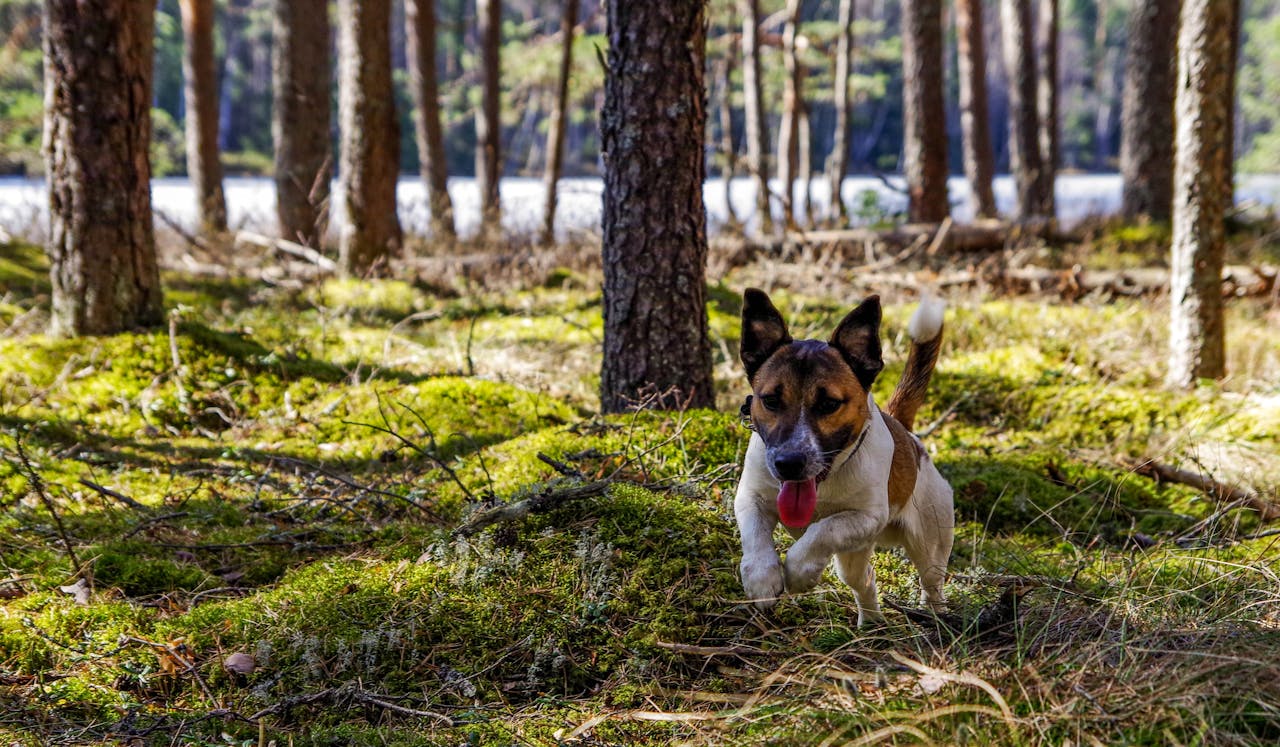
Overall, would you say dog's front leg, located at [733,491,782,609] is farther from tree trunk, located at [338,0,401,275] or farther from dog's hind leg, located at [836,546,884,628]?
tree trunk, located at [338,0,401,275]

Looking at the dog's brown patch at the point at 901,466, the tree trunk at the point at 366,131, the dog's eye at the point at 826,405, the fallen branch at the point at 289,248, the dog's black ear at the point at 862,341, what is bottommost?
the dog's brown patch at the point at 901,466

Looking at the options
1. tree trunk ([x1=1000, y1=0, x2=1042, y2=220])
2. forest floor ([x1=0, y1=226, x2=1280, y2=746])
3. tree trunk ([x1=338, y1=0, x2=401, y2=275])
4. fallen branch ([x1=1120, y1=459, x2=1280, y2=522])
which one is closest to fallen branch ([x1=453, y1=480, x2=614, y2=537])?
forest floor ([x1=0, y1=226, x2=1280, y2=746])

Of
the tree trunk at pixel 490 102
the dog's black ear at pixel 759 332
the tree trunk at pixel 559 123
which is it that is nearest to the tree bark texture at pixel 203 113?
the tree trunk at pixel 490 102

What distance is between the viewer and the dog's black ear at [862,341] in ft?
11.6

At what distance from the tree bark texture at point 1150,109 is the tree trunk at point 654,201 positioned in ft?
37.6

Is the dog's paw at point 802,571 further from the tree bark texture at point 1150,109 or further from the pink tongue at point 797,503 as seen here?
the tree bark texture at point 1150,109

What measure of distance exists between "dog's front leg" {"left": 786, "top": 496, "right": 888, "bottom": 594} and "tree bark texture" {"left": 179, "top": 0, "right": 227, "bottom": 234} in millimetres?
15267

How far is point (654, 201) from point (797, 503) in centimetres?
269

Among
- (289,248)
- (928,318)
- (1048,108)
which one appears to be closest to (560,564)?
(928,318)

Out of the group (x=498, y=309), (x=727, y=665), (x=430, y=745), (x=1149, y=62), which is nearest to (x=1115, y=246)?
(x=1149, y=62)

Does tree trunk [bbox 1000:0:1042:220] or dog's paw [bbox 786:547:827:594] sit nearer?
dog's paw [bbox 786:547:827:594]

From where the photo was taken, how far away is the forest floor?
280cm

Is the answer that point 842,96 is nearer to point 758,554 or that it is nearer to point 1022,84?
point 1022,84

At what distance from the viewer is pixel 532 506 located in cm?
404
